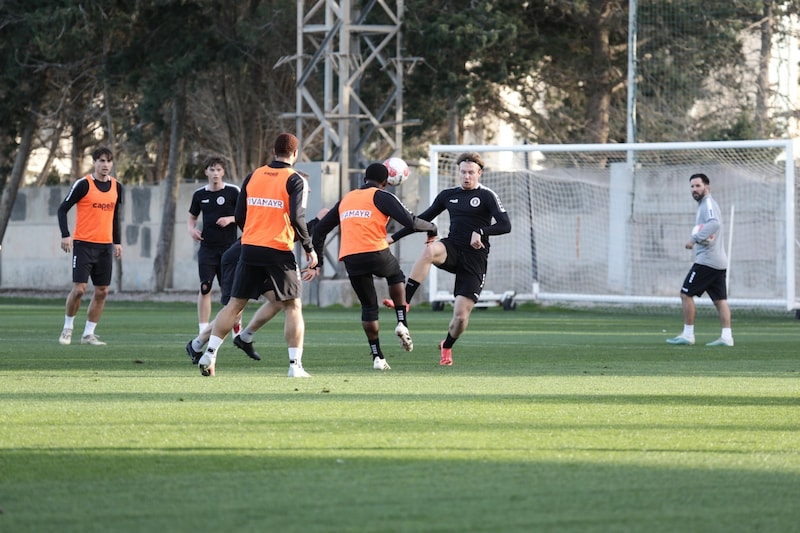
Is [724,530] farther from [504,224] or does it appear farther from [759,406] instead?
[504,224]

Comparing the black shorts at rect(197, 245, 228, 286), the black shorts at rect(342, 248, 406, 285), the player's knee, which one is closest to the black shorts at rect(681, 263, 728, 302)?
the black shorts at rect(342, 248, 406, 285)

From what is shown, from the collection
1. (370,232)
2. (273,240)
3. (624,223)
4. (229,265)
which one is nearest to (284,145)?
(273,240)

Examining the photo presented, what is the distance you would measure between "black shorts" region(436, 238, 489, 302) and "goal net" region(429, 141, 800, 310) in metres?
11.3

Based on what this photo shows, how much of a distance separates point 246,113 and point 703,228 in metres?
19.5

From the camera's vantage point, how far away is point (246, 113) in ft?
114

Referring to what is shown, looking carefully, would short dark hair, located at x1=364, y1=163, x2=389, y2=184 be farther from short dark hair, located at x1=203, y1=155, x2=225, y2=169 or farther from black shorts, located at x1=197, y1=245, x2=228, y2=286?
black shorts, located at x1=197, y1=245, x2=228, y2=286

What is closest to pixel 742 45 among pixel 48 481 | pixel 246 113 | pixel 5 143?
pixel 246 113

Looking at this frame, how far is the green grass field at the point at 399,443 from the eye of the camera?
5.61m

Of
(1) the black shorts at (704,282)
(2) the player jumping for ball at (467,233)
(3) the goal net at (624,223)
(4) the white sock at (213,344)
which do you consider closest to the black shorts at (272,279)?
(4) the white sock at (213,344)

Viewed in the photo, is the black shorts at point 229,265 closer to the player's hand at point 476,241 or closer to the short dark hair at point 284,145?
the player's hand at point 476,241

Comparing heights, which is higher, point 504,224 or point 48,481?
point 504,224

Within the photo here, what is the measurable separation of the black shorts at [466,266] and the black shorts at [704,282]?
417cm

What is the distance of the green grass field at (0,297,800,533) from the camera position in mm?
5613

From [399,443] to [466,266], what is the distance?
637 centimetres
